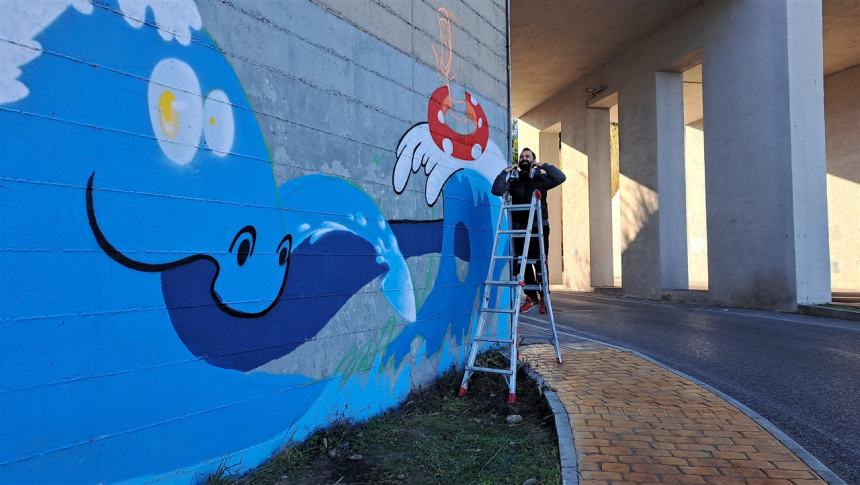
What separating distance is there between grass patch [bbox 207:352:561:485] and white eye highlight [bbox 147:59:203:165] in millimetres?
1821

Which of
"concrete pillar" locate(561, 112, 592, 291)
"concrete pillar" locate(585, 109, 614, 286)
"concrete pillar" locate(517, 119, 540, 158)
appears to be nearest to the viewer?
"concrete pillar" locate(585, 109, 614, 286)

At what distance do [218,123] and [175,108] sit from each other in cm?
28

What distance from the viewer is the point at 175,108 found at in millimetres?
3053

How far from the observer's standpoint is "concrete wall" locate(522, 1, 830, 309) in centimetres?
1115

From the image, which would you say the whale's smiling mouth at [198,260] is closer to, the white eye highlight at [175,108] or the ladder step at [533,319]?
the white eye highlight at [175,108]

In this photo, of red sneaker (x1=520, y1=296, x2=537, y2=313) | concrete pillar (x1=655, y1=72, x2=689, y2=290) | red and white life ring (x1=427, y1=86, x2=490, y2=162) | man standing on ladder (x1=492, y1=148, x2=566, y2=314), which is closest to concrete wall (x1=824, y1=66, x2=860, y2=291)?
concrete pillar (x1=655, y1=72, x2=689, y2=290)

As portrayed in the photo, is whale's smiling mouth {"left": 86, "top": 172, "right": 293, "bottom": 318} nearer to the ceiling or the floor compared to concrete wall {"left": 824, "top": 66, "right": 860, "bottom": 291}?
nearer to the floor

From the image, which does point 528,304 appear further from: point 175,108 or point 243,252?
point 175,108

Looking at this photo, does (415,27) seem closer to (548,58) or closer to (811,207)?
(811,207)

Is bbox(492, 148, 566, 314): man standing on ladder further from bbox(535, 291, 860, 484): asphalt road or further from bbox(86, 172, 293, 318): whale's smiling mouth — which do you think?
bbox(86, 172, 293, 318): whale's smiling mouth

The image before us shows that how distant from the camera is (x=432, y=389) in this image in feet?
17.7

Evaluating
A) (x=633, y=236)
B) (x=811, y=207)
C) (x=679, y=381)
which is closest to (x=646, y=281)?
(x=633, y=236)

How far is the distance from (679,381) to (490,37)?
14.5ft

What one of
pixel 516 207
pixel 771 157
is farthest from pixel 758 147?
pixel 516 207
